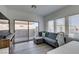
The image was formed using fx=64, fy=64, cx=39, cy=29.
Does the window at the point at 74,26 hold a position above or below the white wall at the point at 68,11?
below

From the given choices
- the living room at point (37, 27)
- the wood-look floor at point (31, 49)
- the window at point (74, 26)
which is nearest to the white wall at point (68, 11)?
the living room at point (37, 27)

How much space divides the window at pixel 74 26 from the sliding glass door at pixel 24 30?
3416 mm

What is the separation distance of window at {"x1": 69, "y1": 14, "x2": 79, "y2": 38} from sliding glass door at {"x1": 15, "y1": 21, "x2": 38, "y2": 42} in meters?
3.42

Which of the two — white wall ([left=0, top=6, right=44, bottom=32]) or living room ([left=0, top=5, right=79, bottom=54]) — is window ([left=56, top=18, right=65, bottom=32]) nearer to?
living room ([left=0, top=5, right=79, bottom=54])

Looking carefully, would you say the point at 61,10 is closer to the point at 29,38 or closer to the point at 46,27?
the point at 46,27

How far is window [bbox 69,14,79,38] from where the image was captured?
12.7 feet

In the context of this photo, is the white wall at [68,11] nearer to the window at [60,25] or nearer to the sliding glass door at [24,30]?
the window at [60,25]

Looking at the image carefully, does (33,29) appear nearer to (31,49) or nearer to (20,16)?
(20,16)

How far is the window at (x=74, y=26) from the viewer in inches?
152

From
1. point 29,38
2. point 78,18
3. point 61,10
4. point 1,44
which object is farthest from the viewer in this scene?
point 29,38

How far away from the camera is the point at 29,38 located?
20.0ft

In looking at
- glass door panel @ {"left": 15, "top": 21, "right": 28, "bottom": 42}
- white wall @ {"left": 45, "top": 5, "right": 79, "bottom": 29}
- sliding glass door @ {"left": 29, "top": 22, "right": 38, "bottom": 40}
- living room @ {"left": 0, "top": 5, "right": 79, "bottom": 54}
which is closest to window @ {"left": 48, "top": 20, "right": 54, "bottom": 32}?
living room @ {"left": 0, "top": 5, "right": 79, "bottom": 54}

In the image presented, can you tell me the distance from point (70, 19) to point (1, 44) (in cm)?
407
